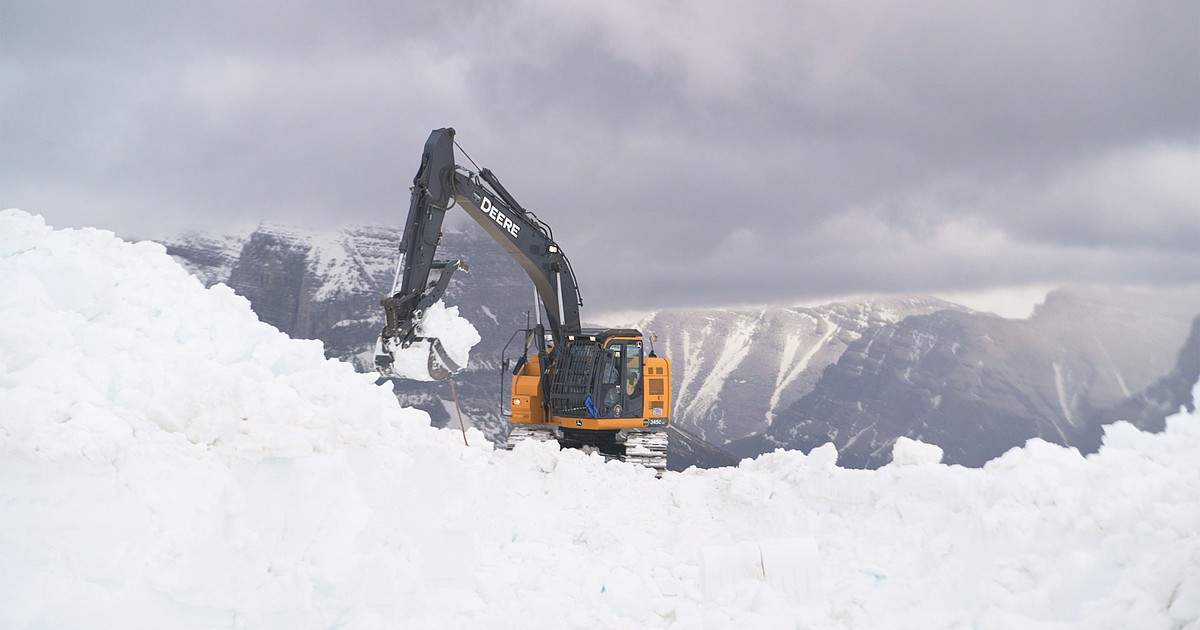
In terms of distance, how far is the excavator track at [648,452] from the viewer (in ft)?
62.1

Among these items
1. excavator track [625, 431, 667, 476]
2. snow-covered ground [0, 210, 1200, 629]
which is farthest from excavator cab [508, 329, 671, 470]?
snow-covered ground [0, 210, 1200, 629]

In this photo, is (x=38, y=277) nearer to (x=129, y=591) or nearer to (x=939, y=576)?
(x=129, y=591)

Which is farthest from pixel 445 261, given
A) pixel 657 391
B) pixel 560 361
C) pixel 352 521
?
pixel 352 521

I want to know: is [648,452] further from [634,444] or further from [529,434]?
[529,434]

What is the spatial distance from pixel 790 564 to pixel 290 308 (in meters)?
199

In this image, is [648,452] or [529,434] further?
[529,434]

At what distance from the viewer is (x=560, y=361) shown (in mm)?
19500

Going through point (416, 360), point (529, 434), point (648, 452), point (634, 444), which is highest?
point (416, 360)

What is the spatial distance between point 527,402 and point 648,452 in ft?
10.7

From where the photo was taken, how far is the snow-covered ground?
19.5 feet

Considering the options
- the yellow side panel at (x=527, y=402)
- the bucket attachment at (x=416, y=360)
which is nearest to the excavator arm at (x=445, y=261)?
the bucket attachment at (x=416, y=360)

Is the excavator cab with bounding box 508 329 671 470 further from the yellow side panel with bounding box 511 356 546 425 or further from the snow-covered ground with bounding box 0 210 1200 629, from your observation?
the snow-covered ground with bounding box 0 210 1200 629

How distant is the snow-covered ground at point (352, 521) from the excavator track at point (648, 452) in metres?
8.23

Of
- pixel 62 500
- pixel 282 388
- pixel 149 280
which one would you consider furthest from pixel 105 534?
pixel 149 280
